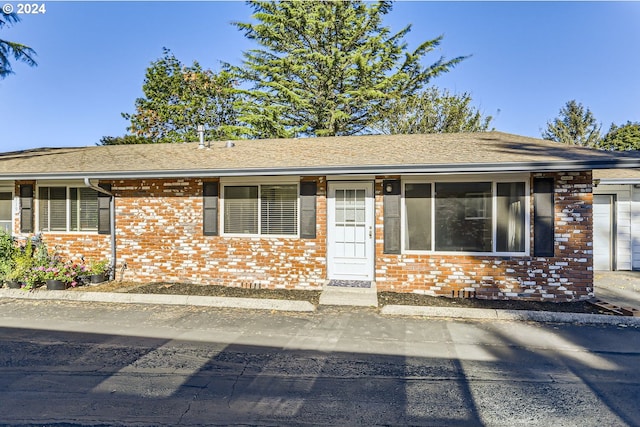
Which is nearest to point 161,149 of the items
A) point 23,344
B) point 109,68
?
point 23,344

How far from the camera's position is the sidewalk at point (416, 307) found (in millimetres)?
6188

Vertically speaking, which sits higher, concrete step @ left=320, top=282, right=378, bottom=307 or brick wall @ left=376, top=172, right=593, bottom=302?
brick wall @ left=376, top=172, right=593, bottom=302

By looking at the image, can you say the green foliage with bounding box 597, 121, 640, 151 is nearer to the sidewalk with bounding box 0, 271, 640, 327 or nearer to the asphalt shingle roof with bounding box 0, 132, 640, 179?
the asphalt shingle roof with bounding box 0, 132, 640, 179

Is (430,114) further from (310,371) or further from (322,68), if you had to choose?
(310,371)

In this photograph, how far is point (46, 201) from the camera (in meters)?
9.38

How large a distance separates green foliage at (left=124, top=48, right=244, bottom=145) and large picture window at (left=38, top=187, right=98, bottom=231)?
16116 millimetres

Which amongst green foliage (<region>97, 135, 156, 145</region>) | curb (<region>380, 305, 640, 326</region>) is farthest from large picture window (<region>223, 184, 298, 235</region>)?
green foliage (<region>97, 135, 156, 145</region>)

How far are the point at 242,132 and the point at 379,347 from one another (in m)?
17.2

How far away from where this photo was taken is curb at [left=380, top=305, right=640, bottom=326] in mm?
6055

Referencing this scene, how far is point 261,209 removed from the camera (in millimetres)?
8453

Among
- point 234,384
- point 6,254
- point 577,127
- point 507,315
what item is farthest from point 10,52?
point 577,127

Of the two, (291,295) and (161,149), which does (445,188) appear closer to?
(291,295)

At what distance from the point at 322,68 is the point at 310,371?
742 inches

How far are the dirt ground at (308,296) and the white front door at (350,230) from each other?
27.1 inches
